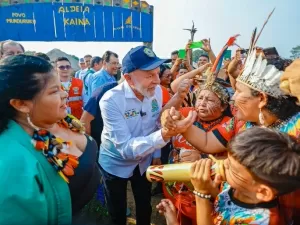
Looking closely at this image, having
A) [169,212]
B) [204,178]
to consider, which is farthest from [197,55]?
[204,178]

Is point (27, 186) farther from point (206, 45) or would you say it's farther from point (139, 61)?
point (206, 45)

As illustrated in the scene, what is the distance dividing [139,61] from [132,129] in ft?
1.99

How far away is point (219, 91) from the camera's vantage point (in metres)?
2.34

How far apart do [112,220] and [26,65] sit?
1972 millimetres

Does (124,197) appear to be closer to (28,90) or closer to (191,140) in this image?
(191,140)

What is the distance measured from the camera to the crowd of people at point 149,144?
115 cm

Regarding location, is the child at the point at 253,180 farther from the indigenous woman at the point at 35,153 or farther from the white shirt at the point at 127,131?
the white shirt at the point at 127,131

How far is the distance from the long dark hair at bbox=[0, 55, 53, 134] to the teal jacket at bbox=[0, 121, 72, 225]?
0.07 m

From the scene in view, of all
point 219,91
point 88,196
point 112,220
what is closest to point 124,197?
point 112,220

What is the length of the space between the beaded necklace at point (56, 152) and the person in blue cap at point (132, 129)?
0.94 meters

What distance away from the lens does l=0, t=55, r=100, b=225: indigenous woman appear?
1127 mm

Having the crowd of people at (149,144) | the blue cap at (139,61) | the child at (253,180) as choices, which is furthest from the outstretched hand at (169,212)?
the blue cap at (139,61)

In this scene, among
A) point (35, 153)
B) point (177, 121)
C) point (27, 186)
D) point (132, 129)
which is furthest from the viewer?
point (132, 129)

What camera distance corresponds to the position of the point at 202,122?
2393mm
